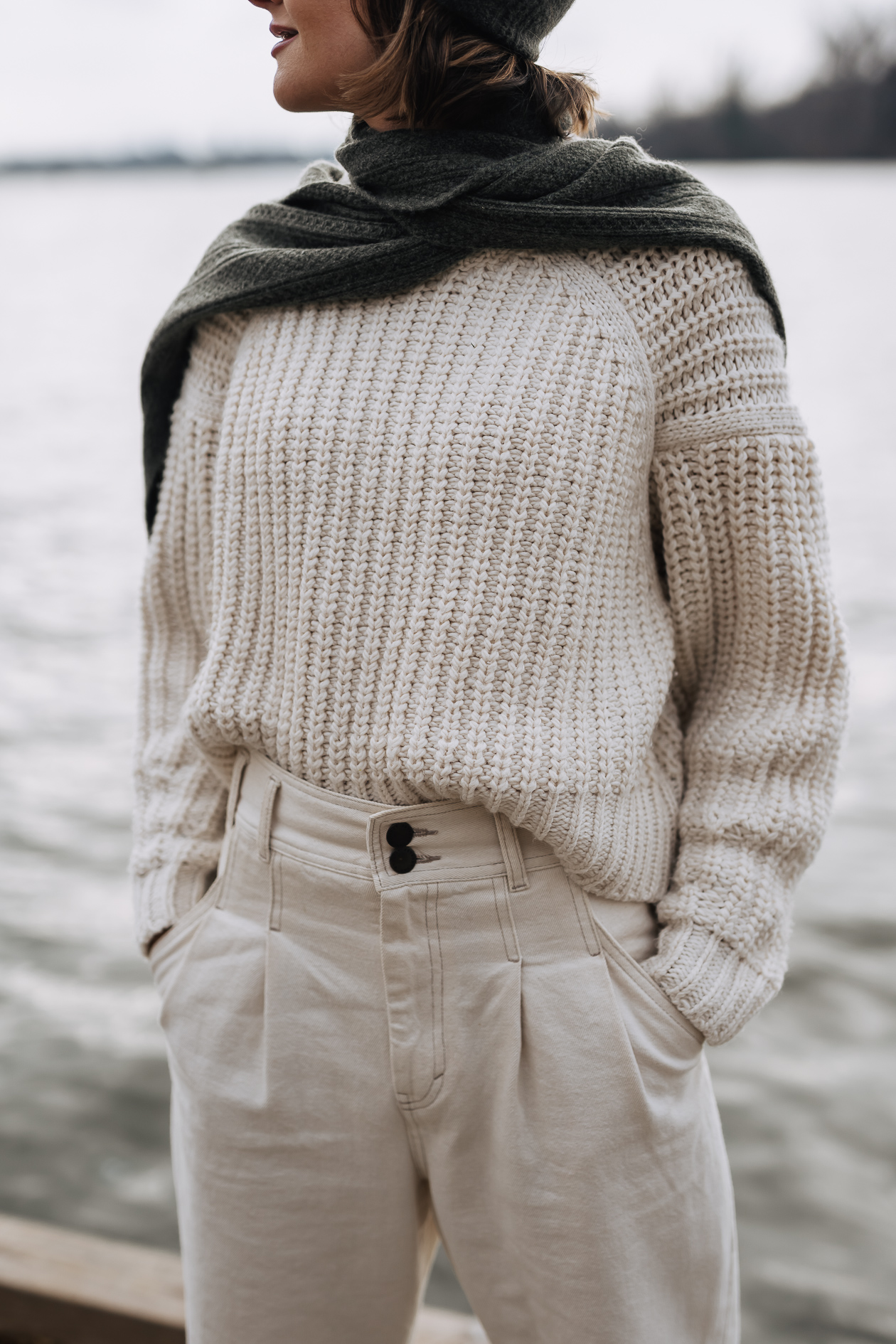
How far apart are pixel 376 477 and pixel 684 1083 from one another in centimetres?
56

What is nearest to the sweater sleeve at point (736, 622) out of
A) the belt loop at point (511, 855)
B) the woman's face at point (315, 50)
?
the belt loop at point (511, 855)

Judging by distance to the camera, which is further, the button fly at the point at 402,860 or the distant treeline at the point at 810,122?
the distant treeline at the point at 810,122

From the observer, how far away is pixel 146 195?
2298 centimetres

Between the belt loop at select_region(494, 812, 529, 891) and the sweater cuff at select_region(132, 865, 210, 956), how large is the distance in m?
0.33

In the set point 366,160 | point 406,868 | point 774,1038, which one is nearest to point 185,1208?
point 406,868

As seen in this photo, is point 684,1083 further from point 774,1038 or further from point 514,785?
point 774,1038

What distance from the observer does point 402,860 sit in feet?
2.78

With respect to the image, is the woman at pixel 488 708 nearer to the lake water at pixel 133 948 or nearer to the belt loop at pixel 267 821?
the belt loop at pixel 267 821

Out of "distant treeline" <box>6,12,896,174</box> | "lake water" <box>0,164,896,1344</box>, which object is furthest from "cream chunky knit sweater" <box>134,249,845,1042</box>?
"distant treeline" <box>6,12,896,174</box>

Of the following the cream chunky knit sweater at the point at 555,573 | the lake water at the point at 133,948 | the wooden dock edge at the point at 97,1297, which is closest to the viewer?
the cream chunky knit sweater at the point at 555,573

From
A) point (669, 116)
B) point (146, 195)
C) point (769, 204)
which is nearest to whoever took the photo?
point (669, 116)

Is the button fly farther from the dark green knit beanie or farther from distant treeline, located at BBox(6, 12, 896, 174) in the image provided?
distant treeline, located at BBox(6, 12, 896, 174)

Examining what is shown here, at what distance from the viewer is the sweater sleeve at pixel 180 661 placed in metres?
0.99

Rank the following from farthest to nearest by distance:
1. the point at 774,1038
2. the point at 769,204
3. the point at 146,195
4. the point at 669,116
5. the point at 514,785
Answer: the point at 146,195
the point at 769,204
the point at 669,116
the point at 774,1038
the point at 514,785
